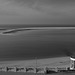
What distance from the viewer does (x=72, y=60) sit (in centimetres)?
1288

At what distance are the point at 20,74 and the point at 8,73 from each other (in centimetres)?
93

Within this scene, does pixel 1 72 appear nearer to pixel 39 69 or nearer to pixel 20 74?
pixel 20 74

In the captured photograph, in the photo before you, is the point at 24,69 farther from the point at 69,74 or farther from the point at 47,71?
the point at 69,74

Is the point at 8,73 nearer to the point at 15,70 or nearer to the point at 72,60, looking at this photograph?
the point at 15,70

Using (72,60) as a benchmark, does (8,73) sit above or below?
below

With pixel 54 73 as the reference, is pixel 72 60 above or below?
above

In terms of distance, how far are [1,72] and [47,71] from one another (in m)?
3.58

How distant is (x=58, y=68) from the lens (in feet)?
42.1

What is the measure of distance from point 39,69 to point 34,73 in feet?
1.96

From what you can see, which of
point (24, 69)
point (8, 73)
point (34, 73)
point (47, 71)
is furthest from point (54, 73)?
point (8, 73)

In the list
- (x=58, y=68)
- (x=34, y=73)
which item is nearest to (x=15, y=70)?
(x=34, y=73)

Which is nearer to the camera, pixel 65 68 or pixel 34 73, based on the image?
pixel 34 73

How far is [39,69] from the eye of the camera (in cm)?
1260

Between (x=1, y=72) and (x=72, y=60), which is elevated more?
(x=72, y=60)
